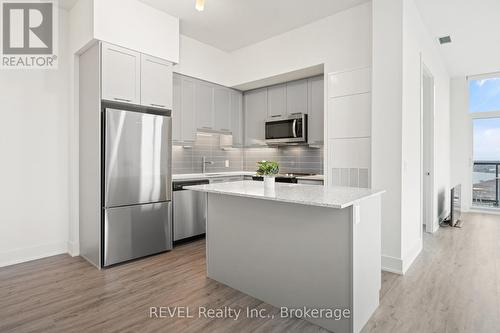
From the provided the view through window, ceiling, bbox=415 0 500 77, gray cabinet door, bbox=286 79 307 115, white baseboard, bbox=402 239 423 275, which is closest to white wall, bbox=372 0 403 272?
white baseboard, bbox=402 239 423 275

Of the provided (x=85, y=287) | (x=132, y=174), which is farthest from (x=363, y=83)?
(x=85, y=287)

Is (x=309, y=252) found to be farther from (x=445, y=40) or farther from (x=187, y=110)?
(x=445, y=40)

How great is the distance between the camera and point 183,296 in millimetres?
2377

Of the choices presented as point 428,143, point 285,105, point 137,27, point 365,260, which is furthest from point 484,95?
point 137,27

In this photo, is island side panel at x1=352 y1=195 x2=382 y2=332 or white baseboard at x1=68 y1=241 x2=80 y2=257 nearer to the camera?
island side panel at x1=352 y1=195 x2=382 y2=332

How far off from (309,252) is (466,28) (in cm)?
410

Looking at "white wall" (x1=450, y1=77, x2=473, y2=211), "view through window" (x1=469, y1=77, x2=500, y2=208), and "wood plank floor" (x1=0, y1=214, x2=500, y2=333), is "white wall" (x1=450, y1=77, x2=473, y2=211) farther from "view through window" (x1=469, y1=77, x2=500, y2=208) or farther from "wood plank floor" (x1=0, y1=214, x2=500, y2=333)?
"wood plank floor" (x1=0, y1=214, x2=500, y2=333)

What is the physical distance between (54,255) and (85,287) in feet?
4.07

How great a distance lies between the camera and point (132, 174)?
10.4ft

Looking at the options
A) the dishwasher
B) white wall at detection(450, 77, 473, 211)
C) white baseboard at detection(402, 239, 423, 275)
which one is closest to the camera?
white baseboard at detection(402, 239, 423, 275)

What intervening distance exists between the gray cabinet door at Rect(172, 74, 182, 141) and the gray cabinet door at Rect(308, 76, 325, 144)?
1980mm

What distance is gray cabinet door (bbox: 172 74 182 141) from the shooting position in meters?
4.03

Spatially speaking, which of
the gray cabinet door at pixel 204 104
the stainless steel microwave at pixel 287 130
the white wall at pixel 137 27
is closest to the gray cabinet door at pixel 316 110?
the stainless steel microwave at pixel 287 130

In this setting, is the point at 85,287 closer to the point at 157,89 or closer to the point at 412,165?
the point at 157,89
